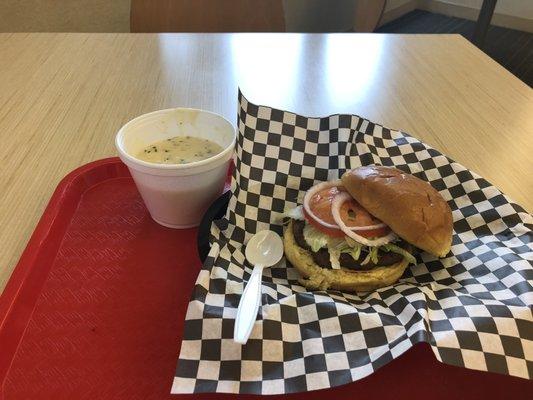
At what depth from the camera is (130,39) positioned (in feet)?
6.66

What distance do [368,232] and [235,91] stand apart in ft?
3.05

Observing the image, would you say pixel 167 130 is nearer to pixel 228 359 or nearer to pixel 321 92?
pixel 228 359

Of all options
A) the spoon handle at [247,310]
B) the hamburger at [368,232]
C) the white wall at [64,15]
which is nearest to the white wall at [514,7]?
the white wall at [64,15]

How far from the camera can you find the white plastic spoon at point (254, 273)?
0.73 meters

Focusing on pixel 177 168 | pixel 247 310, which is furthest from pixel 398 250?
pixel 177 168

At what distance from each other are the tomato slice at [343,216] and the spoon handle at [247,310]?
18cm

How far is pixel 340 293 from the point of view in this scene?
0.92 meters

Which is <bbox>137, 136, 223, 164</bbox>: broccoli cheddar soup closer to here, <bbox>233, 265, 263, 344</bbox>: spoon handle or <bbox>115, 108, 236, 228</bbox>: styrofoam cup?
<bbox>115, 108, 236, 228</bbox>: styrofoam cup

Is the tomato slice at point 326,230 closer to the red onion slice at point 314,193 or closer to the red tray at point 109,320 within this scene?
the red onion slice at point 314,193

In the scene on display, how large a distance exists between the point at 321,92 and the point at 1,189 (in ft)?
3.68

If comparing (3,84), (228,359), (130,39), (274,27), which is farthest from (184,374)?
(274,27)

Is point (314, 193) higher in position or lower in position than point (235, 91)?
higher

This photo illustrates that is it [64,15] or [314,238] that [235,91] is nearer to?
[314,238]

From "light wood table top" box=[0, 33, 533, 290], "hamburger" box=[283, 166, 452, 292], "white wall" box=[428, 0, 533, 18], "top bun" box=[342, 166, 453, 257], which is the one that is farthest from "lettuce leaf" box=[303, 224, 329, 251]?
"white wall" box=[428, 0, 533, 18]
